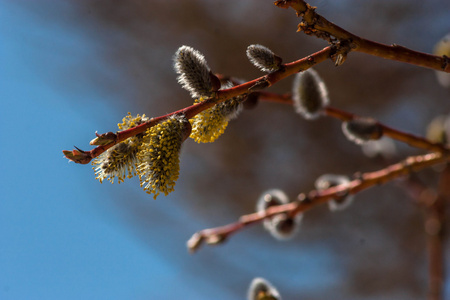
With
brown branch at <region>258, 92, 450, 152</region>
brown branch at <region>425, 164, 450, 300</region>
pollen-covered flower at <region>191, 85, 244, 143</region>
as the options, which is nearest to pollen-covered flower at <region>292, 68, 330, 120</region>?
brown branch at <region>258, 92, 450, 152</region>

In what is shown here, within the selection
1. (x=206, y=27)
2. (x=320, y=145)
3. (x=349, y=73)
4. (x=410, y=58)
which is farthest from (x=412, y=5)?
(x=410, y=58)

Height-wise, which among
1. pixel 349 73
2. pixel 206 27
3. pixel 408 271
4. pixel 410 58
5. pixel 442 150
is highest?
pixel 206 27

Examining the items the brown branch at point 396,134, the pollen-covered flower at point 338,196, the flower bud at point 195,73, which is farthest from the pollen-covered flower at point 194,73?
the pollen-covered flower at point 338,196

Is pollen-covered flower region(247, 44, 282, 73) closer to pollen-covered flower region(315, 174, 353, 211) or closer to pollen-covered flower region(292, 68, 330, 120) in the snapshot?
pollen-covered flower region(292, 68, 330, 120)

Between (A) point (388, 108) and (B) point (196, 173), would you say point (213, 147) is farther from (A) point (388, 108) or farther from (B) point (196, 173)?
(A) point (388, 108)

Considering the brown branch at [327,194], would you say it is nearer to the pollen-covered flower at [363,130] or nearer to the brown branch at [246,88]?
the pollen-covered flower at [363,130]

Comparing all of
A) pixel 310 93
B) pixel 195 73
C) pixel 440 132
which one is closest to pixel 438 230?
pixel 440 132

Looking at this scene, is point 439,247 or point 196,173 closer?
point 439,247
